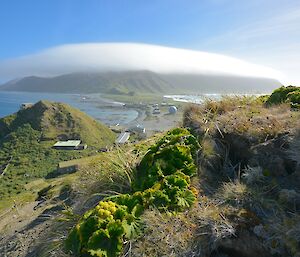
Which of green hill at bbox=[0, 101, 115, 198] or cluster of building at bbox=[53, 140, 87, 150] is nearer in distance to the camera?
green hill at bbox=[0, 101, 115, 198]

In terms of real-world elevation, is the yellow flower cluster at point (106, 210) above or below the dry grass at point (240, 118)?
below

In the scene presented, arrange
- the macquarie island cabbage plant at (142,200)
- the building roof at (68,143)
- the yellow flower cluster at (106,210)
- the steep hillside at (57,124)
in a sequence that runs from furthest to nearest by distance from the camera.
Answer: the steep hillside at (57,124) < the building roof at (68,143) < the yellow flower cluster at (106,210) < the macquarie island cabbage plant at (142,200)

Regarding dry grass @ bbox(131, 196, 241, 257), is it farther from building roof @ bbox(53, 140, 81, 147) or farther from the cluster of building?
building roof @ bbox(53, 140, 81, 147)

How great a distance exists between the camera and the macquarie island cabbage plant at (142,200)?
4211 mm

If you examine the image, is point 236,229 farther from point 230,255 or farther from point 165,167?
point 165,167

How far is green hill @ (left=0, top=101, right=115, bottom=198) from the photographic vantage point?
81812mm

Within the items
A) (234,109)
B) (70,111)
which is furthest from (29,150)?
(234,109)

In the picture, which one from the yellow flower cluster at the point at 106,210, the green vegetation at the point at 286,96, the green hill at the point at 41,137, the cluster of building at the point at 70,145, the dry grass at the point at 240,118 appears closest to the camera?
the yellow flower cluster at the point at 106,210

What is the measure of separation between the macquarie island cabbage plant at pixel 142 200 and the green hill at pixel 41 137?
71.1 metres

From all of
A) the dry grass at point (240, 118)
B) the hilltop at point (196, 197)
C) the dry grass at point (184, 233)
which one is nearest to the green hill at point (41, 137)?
the dry grass at point (240, 118)

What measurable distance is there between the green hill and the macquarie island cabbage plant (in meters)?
71.1

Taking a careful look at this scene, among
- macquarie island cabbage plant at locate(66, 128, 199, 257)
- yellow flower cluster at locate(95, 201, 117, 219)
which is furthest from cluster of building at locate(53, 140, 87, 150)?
yellow flower cluster at locate(95, 201, 117, 219)

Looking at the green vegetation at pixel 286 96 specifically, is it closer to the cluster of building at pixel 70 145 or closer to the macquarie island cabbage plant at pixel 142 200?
the macquarie island cabbage plant at pixel 142 200

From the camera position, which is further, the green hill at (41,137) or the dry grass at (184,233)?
the green hill at (41,137)
